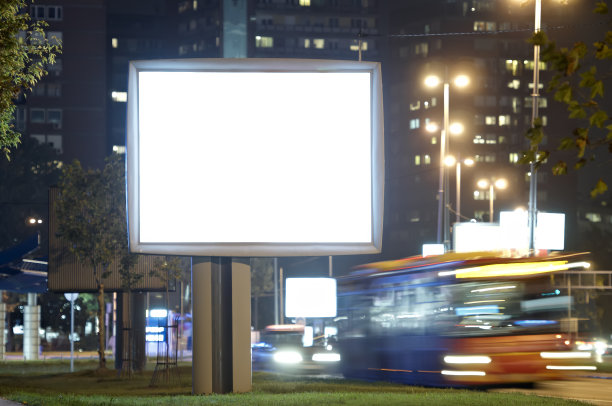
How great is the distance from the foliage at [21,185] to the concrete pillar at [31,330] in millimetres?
30825

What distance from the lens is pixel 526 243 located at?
4088cm

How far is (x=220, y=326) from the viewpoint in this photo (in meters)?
20.6

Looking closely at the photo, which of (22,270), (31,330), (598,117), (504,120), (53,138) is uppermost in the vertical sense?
(504,120)

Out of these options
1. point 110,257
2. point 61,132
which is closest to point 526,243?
point 110,257

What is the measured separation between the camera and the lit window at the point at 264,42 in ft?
531

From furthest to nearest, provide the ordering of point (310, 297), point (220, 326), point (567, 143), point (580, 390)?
point (310, 297), point (580, 390), point (220, 326), point (567, 143)

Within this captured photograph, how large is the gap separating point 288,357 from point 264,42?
125 meters

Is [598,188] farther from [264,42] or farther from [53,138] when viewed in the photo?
[264,42]

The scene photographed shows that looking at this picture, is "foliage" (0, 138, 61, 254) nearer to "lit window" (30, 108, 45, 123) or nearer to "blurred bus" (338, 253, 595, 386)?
"lit window" (30, 108, 45, 123)

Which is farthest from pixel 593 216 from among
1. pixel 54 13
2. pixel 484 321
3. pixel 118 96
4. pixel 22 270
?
pixel 484 321

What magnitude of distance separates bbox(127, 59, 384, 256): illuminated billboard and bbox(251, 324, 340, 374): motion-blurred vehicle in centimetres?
1642

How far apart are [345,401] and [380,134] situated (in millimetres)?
4753

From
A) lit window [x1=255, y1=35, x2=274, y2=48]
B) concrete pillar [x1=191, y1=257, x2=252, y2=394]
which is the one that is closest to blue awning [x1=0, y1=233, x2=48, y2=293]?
concrete pillar [x1=191, y1=257, x2=252, y2=394]

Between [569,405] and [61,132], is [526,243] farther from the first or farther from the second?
[61,132]
